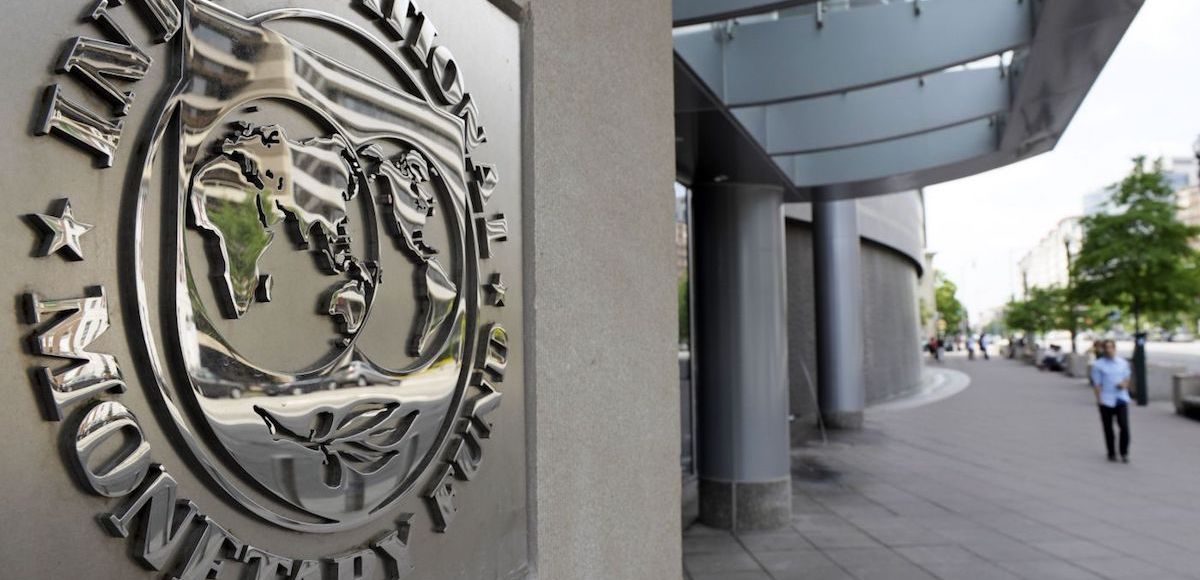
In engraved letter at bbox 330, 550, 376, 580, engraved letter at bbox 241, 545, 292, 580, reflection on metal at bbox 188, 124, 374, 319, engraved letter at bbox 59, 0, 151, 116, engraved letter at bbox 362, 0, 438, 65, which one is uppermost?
engraved letter at bbox 362, 0, 438, 65

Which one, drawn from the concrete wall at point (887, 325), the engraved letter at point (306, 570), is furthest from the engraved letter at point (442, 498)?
the concrete wall at point (887, 325)

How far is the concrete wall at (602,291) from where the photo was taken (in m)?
2.62

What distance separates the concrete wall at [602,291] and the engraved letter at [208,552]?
3.69 ft

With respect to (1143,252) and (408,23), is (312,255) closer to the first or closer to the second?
(408,23)

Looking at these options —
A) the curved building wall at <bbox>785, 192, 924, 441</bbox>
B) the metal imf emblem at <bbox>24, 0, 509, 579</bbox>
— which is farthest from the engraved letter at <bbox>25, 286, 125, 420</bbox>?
the curved building wall at <bbox>785, 192, 924, 441</bbox>

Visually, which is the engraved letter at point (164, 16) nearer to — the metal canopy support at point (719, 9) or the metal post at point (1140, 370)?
the metal canopy support at point (719, 9)

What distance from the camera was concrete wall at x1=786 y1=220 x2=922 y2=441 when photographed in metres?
18.3

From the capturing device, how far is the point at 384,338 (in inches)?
76.4

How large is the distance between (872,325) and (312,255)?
23755 mm

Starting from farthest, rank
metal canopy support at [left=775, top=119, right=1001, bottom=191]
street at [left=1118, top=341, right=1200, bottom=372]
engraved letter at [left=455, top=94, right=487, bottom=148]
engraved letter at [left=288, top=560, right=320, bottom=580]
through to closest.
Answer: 1. street at [left=1118, top=341, right=1200, bottom=372]
2. metal canopy support at [left=775, top=119, right=1001, bottom=191]
3. engraved letter at [left=455, top=94, right=487, bottom=148]
4. engraved letter at [left=288, top=560, right=320, bottom=580]

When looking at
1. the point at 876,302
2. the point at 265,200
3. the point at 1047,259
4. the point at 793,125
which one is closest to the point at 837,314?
the point at 876,302

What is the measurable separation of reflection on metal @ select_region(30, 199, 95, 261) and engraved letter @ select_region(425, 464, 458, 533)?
40.6 inches

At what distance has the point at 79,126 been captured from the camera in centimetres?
127

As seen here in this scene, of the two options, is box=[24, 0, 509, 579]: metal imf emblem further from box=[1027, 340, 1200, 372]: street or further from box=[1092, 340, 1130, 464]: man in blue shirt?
box=[1027, 340, 1200, 372]: street
